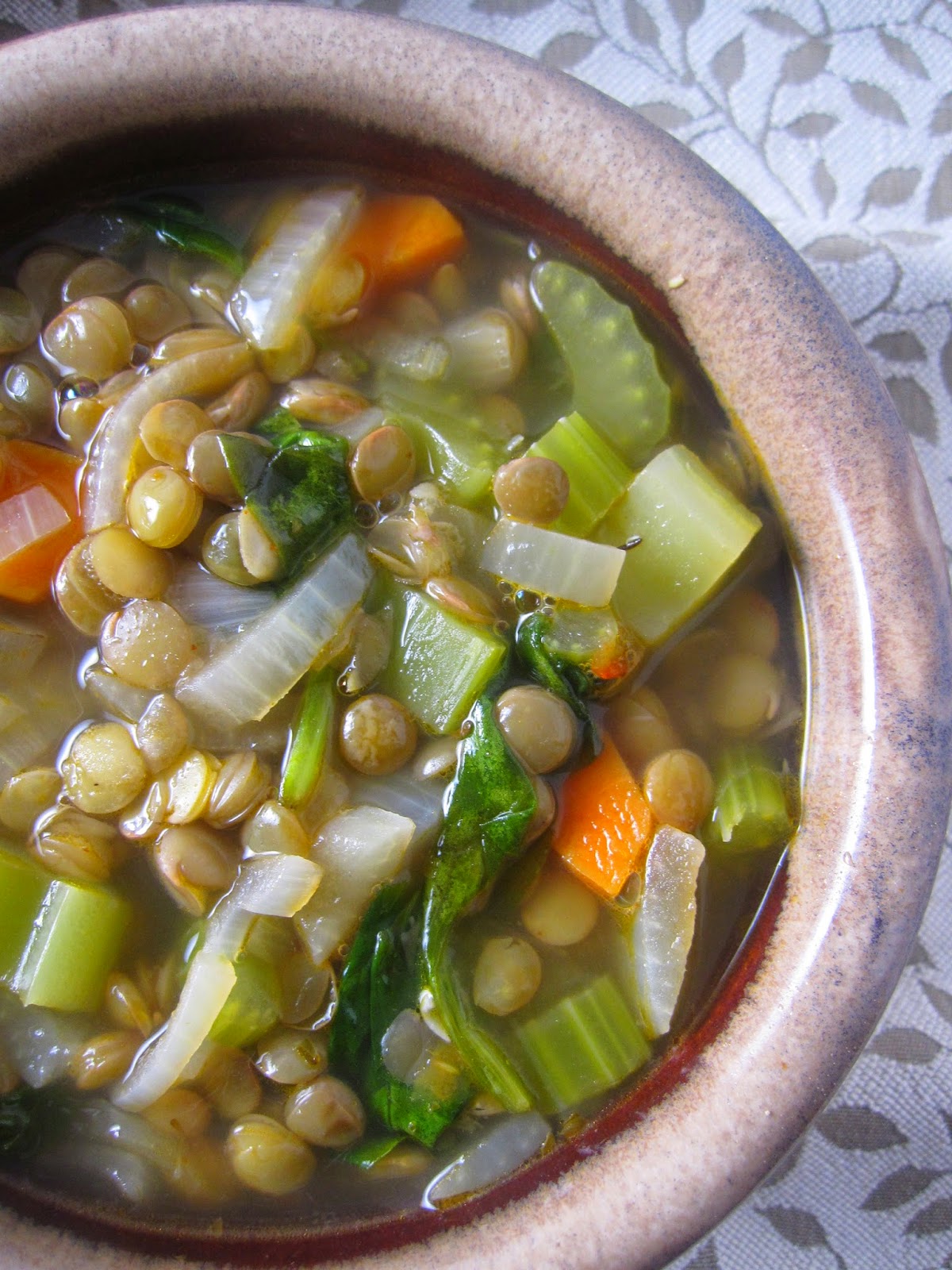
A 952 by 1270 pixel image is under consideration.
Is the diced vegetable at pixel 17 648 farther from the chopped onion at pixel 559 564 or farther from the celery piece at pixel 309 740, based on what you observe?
the chopped onion at pixel 559 564

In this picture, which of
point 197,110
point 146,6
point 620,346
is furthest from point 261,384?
point 146,6

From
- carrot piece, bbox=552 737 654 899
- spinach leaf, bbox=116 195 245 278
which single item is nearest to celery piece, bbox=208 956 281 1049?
carrot piece, bbox=552 737 654 899

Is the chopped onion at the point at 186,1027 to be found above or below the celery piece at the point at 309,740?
below

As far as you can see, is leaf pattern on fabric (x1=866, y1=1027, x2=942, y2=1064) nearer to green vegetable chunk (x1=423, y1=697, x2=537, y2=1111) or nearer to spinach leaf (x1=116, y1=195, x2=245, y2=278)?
green vegetable chunk (x1=423, y1=697, x2=537, y2=1111)

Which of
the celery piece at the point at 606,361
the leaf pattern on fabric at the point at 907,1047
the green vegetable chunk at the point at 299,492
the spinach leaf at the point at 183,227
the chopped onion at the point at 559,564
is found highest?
the celery piece at the point at 606,361

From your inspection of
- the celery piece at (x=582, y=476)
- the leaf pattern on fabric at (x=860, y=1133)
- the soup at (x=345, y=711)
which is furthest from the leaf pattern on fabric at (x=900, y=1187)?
the celery piece at (x=582, y=476)

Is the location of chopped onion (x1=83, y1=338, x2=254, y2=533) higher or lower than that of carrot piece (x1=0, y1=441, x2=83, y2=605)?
higher
